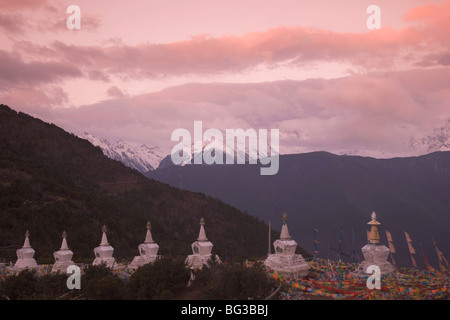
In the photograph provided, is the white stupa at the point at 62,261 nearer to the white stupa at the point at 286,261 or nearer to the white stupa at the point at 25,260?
the white stupa at the point at 25,260

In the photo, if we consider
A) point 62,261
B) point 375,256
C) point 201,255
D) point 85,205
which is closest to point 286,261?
point 375,256

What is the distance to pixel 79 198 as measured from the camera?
323 feet

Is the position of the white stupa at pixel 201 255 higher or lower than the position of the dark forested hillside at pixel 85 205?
lower

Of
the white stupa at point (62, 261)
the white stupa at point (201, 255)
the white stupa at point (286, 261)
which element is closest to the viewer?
the white stupa at point (286, 261)

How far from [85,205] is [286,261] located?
71680mm

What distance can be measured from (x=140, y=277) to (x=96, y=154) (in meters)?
120

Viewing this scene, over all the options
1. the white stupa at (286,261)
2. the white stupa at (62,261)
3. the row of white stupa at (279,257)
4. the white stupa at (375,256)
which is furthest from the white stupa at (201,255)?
the white stupa at (375,256)

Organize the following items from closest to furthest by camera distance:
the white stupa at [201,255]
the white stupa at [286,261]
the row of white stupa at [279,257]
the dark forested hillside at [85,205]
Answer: the row of white stupa at [279,257]
the white stupa at [286,261]
the white stupa at [201,255]
the dark forested hillside at [85,205]

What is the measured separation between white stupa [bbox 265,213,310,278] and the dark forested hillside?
35011mm

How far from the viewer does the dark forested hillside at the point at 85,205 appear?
3039 inches

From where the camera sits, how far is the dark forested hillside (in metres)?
77.2

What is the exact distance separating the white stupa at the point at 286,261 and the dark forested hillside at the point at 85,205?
115ft

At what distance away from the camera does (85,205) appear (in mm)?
95938
